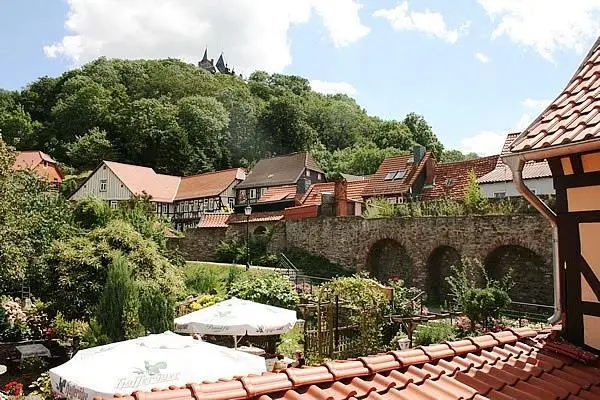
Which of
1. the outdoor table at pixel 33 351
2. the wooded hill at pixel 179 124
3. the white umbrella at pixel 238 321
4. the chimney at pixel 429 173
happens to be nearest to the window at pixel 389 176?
the chimney at pixel 429 173

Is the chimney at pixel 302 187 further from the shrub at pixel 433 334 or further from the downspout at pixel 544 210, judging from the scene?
the downspout at pixel 544 210

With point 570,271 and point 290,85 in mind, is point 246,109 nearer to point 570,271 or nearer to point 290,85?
point 290,85

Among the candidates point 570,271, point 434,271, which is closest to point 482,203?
point 434,271

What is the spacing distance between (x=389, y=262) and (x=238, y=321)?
16393 millimetres

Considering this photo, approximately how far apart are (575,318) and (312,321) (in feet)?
43.2

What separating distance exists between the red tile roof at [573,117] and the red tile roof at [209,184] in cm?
4203

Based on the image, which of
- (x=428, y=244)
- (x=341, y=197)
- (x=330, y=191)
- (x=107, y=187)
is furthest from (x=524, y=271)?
(x=107, y=187)

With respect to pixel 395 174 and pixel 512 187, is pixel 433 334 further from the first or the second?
pixel 395 174

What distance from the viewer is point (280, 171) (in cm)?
4425

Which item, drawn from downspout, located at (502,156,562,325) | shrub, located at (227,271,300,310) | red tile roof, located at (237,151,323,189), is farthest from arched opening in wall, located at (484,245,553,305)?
red tile roof, located at (237,151,323,189)

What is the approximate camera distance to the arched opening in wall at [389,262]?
997 inches

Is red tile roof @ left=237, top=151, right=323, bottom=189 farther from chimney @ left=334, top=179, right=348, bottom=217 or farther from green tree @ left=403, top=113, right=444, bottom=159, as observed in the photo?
green tree @ left=403, top=113, right=444, bottom=159

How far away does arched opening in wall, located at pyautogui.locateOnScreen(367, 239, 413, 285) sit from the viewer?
25.3m

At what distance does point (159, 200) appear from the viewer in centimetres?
4744
